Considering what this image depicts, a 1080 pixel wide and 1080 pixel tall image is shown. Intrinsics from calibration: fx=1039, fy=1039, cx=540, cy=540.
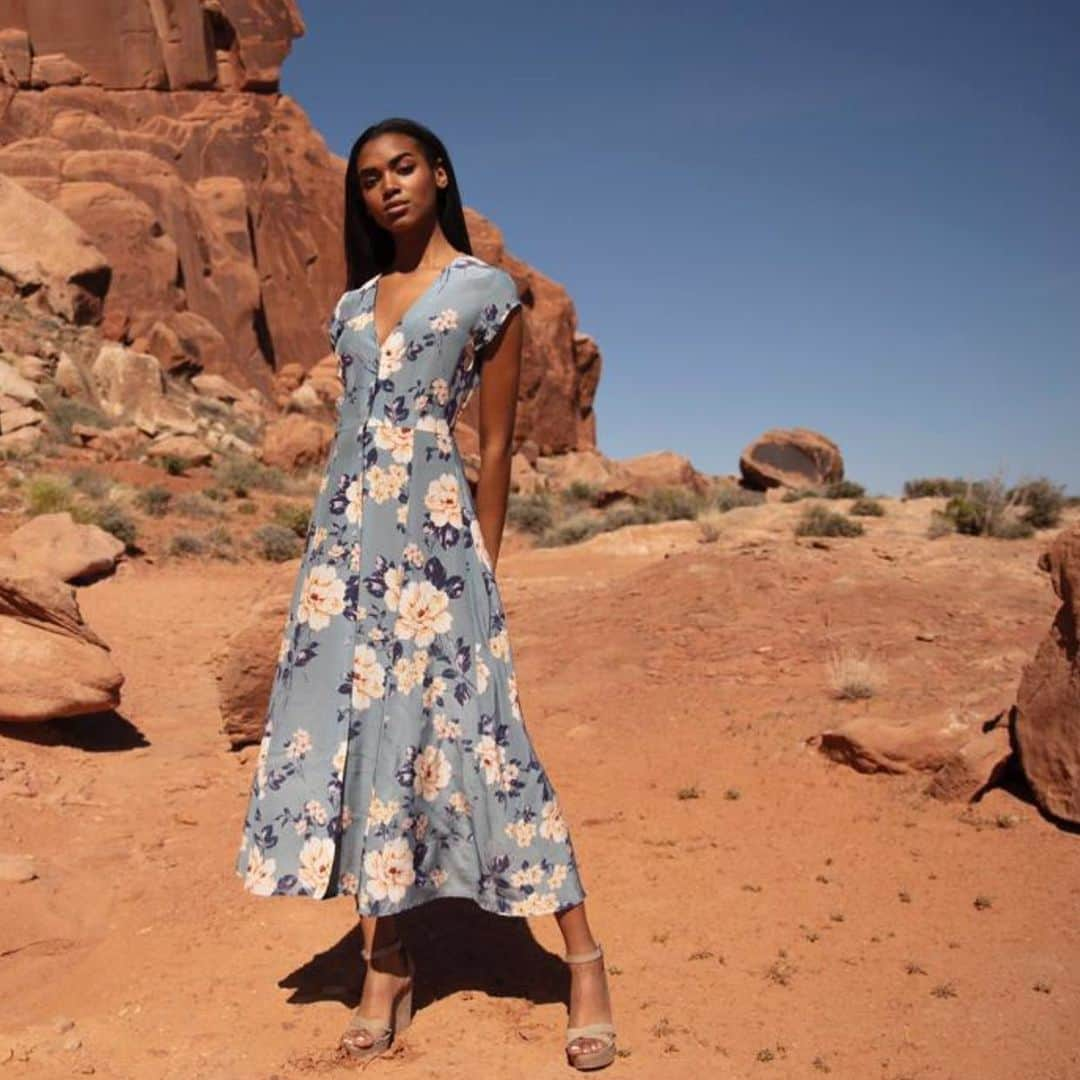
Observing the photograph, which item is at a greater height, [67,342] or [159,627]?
[67,342]

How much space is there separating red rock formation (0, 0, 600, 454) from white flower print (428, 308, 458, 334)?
1127 inches

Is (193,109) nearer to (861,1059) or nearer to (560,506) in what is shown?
(560,506)

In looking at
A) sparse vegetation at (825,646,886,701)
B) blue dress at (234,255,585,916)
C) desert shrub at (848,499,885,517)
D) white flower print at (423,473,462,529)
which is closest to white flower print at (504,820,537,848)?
blue dress at (234,255,585,916)

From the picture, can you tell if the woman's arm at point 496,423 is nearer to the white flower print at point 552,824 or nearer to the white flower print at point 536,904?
the white flower print at point 552,824

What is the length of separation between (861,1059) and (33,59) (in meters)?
40.2

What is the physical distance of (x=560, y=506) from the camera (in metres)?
19.6

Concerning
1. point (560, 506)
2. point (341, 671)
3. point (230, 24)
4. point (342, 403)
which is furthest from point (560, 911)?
point (230, 24)

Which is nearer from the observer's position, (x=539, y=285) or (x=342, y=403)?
(x=342, y=403)

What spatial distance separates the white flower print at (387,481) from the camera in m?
2.50

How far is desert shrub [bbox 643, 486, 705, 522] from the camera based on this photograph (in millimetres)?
16172

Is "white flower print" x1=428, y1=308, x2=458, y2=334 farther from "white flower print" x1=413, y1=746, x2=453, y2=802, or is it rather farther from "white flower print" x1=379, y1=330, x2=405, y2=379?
"white flower print" x1=413, y1=746, x2=453, y2=802

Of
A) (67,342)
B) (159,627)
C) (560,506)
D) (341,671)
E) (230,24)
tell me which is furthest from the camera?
(230,24)

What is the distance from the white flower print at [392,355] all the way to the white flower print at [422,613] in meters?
0.52

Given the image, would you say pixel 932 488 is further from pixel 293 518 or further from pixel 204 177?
pixel 204 177
